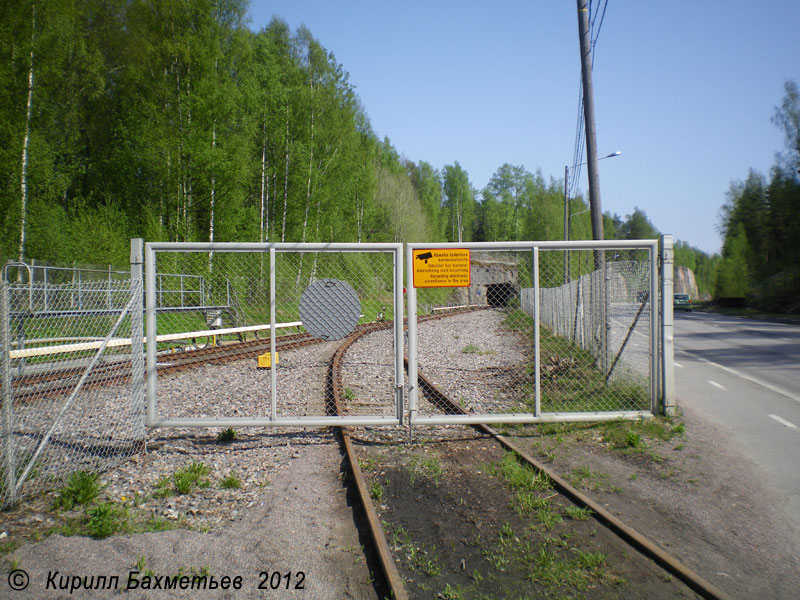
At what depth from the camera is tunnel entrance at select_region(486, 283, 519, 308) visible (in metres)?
7.10

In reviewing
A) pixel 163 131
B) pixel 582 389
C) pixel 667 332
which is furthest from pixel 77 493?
pixel 163 131

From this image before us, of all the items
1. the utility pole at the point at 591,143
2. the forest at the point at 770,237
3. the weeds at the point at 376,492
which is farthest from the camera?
the forest at the point at 770,237

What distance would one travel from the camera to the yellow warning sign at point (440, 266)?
631 centimetres

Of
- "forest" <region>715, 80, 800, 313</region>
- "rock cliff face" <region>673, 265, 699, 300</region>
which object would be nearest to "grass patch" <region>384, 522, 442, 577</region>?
"forest" <region>715, 80, 800, 313</region>

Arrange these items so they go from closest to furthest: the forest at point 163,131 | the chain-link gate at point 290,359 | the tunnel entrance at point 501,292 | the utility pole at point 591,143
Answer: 1. the chain-link gate at point 290,359
2. the tunnel entrance at point 501,292
3. the utility pole at point 591,143
4. the forest at point 163,131

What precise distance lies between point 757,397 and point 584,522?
618 centimetres

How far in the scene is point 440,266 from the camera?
249 inches

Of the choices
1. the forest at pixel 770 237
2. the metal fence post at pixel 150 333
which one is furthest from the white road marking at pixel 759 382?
the forest at pixel 770 237

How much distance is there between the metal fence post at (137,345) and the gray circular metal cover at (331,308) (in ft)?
5.99

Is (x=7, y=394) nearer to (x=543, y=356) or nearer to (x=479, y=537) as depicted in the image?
(x=479, y=537)

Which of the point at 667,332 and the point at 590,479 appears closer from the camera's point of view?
the point at 590,479

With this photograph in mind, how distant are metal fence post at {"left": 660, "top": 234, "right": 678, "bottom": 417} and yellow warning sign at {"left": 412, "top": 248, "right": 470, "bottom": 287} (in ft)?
8.44

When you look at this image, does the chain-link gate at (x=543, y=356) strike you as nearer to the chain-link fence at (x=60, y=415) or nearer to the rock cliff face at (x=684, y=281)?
the chain-link fence at (x=60, y=415)

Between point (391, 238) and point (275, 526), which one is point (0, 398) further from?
point (391, 238)
